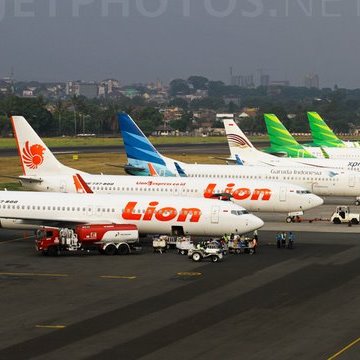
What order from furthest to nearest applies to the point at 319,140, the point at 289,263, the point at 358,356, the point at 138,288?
the point at 319,140 < the point at 289,263 < the point at 138,288 < the point at 358,356

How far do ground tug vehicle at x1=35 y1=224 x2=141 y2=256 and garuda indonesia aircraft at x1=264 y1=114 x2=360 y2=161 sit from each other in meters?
71.5

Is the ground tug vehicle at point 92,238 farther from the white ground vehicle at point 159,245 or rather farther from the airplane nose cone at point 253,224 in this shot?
the airplane nose cone at point 253,224

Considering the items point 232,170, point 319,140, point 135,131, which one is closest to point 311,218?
point 232,170

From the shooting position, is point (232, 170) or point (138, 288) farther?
point (232, 170)

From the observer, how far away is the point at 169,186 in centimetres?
8688

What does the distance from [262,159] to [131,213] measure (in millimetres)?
48863

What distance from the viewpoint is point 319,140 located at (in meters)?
171

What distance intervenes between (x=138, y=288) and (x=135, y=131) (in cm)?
5071

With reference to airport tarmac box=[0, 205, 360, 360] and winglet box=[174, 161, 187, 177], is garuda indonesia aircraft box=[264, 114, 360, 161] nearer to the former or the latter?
winglet box=[174, 161, 187, 177]

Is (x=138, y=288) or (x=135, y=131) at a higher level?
(x=135, y=131)

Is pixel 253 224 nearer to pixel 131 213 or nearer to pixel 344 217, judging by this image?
pixel 131 213

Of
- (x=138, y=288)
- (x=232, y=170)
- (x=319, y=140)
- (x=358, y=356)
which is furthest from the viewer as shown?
(x=319, y=140)

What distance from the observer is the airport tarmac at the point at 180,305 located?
41.3 meters

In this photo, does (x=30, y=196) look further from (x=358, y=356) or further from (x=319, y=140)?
(x=319, y=140)
